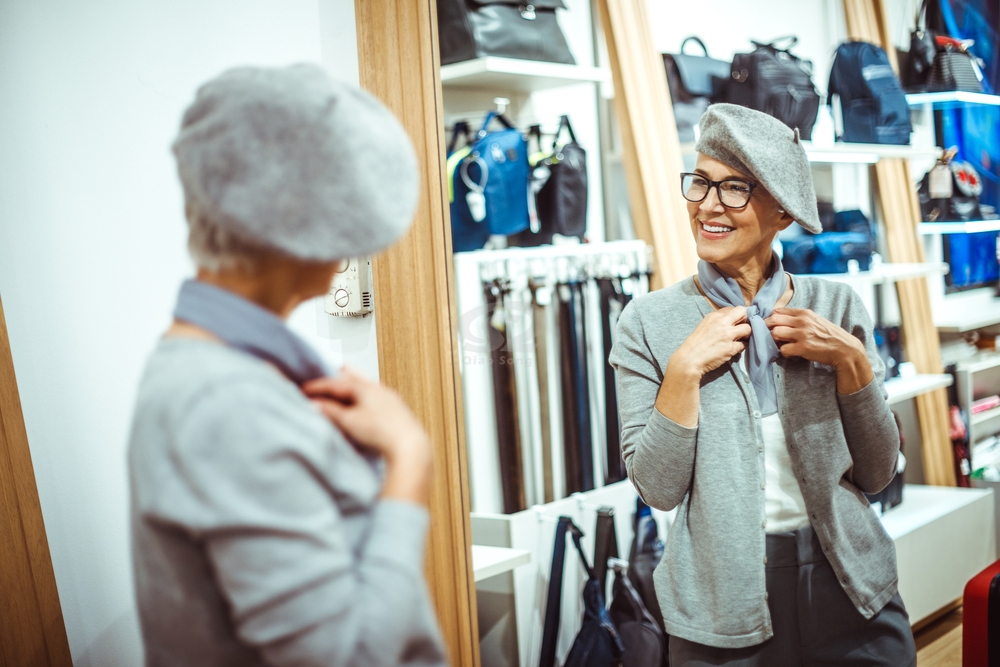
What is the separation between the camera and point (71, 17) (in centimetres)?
151

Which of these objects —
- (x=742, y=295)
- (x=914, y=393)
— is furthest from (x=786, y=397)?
(x=914, y=393)

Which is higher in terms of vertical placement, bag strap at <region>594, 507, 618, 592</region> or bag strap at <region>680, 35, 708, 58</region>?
bag strap at <region>680, 35, 708, 58</region>

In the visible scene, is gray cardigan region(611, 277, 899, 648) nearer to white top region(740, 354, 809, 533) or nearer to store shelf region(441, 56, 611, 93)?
white top region(740, 354, 809, 533)

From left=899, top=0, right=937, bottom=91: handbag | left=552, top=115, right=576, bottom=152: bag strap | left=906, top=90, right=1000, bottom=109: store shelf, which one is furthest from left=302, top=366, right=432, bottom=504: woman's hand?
left=899, top=0, right=937, bottom=91: handbag

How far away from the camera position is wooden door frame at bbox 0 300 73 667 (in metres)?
1.53

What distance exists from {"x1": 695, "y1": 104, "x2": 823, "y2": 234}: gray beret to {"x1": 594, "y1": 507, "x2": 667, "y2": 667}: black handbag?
136 centimetres

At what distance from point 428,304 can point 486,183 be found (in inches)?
32.9

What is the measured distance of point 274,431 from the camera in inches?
27.7

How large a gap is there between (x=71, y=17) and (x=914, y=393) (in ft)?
10.1

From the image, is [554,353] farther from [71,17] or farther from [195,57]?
[71,17]

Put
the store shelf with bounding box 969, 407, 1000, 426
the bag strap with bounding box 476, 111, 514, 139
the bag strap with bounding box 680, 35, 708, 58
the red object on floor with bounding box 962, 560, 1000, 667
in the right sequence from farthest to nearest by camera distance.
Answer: the store shelf with bounding box 969, 407, 1000, 426, the bag strap with bounding box 680, 35, 708, 58, the bag strap with bounding box 476, 111, 514, 139, the red object on floor with bounding box 962, 560, 1000, 667

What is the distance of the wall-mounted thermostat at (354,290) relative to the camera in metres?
1.91

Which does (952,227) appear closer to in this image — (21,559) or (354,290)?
(354,290)

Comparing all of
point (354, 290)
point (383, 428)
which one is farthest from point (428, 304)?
point (383, 428)
